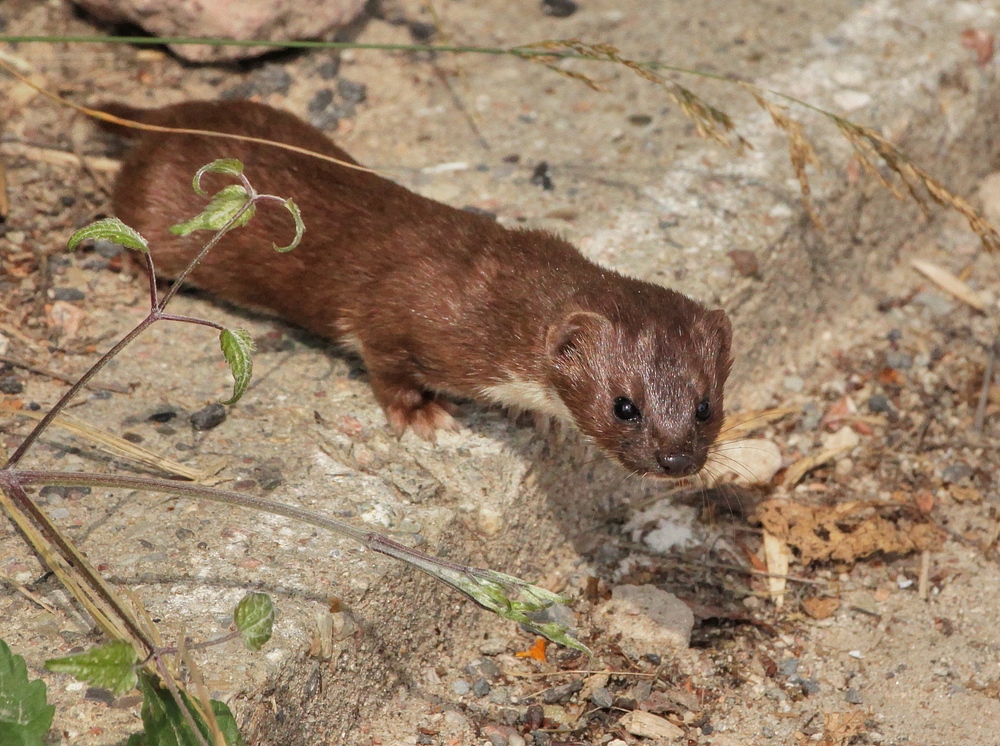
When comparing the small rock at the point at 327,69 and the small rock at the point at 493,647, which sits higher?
the small rock at the point at 327,69

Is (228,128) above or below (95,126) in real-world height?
above

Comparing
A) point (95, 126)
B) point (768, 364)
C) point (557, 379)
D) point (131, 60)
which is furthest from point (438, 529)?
point (131, 60)

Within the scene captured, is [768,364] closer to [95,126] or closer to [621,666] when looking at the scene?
[621,666]

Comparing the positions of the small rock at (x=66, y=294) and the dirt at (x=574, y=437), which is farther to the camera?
the small rock at (x=66, y=294)

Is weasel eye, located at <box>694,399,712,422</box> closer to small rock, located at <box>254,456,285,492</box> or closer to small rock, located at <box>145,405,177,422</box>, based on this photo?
small rock, located at <box>254,456,285,492</box>

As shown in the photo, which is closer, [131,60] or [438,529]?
[438,529]

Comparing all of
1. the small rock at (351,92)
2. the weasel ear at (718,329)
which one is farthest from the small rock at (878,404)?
the small rock at (351,92)

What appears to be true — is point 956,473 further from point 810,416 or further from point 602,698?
point 602,698

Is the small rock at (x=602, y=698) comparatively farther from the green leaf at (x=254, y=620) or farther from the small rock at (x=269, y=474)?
the green leaf at (x=254, y=620)
